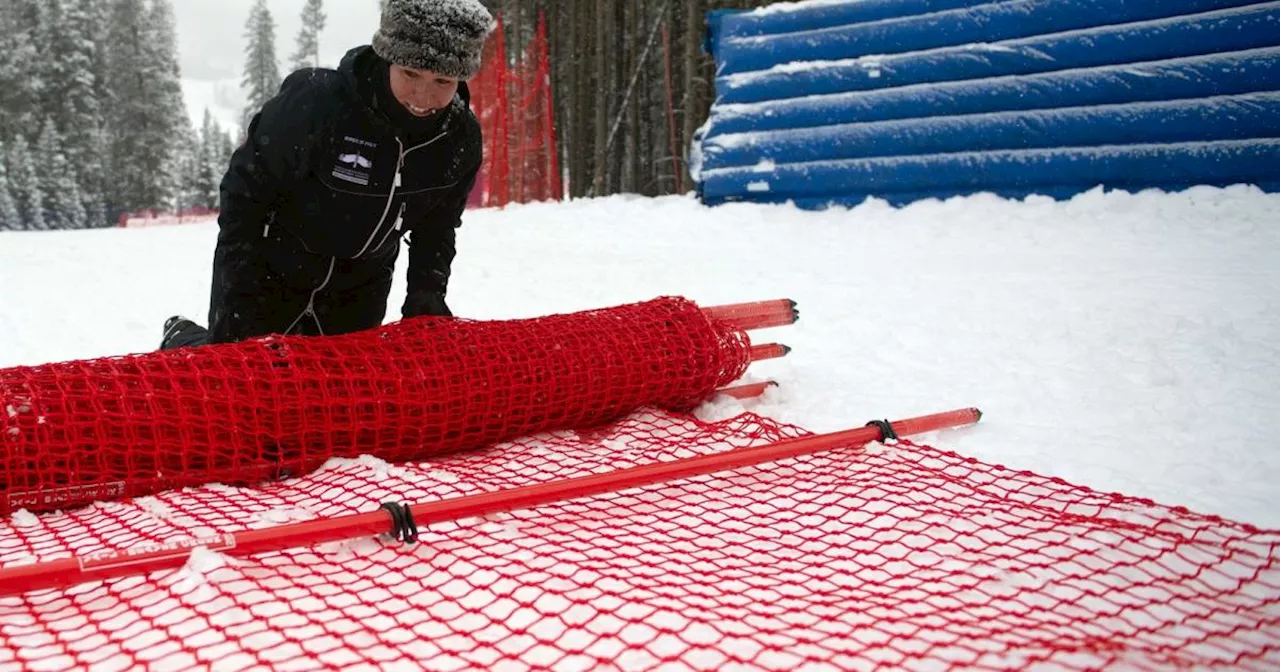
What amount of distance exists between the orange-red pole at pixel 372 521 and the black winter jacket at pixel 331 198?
1367mm

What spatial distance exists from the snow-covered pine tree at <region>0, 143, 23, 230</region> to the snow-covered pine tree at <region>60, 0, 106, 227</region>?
1.87 meters

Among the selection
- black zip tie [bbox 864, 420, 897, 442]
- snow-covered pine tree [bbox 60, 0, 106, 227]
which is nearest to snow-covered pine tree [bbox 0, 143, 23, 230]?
snow-covered pine tree [bbox 60, 0, 106, 227]

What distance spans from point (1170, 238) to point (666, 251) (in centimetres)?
380

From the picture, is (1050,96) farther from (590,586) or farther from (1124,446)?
(590,586)

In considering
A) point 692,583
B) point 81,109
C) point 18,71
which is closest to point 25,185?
point 81,109

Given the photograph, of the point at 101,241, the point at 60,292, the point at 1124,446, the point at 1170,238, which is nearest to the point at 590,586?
the point at 1124,446

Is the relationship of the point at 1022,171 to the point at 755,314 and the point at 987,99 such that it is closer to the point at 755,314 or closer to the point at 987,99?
the point at 987,99

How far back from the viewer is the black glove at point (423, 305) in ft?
10.9

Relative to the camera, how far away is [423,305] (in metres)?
3.34

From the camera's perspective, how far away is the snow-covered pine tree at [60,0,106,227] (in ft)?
90.2

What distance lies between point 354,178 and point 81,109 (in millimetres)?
31477

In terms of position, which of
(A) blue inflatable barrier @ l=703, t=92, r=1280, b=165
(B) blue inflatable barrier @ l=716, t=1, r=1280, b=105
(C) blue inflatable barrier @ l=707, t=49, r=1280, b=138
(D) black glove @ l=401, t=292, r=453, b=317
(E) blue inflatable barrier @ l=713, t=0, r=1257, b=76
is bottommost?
(D) black glove @ l=401, t=292, r=453, b=317

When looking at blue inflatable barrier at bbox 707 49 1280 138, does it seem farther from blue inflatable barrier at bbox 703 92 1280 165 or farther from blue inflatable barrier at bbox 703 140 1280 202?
blue inflatable barrier at bbox 703 140 1280 202

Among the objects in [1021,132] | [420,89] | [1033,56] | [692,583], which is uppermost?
[1033,56]
